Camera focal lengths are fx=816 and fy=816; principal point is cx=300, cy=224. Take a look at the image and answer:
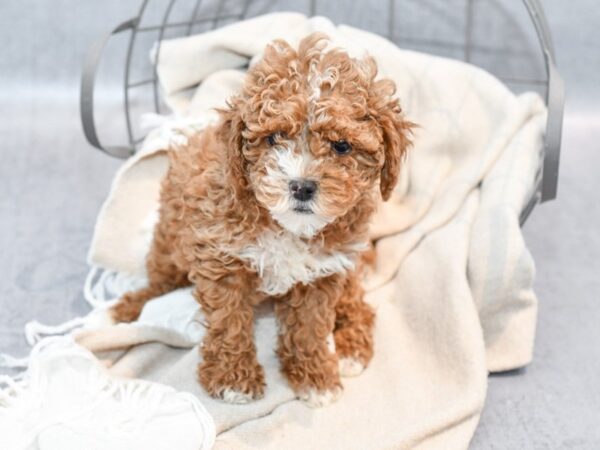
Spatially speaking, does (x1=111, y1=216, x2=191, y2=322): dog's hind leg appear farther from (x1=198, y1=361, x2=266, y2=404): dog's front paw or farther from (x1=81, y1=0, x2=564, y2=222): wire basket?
(x1=81, y1=0, x2=564, y2=222): wire basket

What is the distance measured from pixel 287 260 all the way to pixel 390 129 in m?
0.58

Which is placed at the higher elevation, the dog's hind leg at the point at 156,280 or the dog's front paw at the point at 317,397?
the dog's hind leg at the point at 156,280

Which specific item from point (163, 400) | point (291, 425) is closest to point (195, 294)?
point (163, 400)

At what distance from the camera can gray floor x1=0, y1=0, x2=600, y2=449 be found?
3287 mm

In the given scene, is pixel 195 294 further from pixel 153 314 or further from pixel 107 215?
pixel 107 215

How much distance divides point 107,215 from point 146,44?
5.62ft

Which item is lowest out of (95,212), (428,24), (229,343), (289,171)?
(95,212)

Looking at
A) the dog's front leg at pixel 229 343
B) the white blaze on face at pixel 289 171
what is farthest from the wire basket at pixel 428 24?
the white blaze on face at pixel 289 171

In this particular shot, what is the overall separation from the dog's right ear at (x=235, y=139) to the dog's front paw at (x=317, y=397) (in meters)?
0.88

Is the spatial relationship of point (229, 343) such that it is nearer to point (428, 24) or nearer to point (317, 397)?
point (317, 397)

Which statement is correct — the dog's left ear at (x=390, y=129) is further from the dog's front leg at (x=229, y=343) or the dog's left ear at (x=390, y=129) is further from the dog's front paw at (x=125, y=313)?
the dog's front paw at (x=125, y=313)

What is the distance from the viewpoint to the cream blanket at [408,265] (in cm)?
304

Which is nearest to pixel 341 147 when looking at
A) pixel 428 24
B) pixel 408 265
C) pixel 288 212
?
pixel 288 212

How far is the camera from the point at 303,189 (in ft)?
7.97
